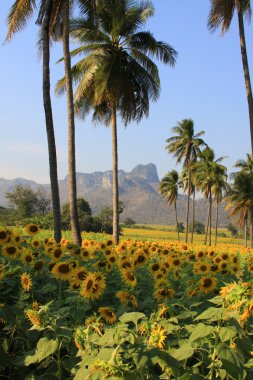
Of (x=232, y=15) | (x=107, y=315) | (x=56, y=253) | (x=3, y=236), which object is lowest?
(x=107, y=315)

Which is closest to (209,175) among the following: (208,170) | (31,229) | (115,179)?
(208,170)

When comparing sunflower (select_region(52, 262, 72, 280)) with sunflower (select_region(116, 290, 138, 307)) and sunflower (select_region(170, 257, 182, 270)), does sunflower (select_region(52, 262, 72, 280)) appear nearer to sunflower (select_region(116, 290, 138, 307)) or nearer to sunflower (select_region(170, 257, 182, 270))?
sunflower (select_region(116, 290, 138, 307))

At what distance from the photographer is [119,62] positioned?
17.5 meters

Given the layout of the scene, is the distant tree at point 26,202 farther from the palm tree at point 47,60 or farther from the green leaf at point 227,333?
the green leaf at point 227,333

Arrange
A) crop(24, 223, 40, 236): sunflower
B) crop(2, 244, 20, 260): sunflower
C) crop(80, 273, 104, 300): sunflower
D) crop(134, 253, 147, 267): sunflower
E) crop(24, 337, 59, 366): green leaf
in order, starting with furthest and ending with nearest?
crop(24, 223, 40, 236): sunflower < crop(134, 253, 147, 267): sunflower < crop(2, 244, 20, 260): sunflower < crop(80, 273, 104, 300): sunflower < crop(24, 337, 59, 366): green leaf

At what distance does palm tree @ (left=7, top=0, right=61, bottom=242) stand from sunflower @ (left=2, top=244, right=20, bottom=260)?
6.56m

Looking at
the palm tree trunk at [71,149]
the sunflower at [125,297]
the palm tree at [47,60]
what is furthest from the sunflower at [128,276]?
the palm tree trunk at [71,149]

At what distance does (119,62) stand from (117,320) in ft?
51.7

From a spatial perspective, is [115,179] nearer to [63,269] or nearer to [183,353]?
[63,269]

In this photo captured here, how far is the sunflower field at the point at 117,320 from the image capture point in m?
1.91

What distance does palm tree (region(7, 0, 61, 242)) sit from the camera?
1088cm

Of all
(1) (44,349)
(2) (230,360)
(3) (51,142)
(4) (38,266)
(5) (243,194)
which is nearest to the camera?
(2) (230,360)

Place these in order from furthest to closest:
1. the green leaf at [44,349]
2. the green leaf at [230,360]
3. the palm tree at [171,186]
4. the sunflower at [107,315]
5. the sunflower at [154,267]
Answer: the palm tree at [171,186]
the sunflower at [154,267]
the sunflower at [107,315]
the green leaf at [44,349]
the green leaf at [230,360]

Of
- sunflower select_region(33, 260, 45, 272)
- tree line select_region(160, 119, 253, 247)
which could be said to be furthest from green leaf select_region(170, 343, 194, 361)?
tree line select_region(160, 119, 253, 247)
